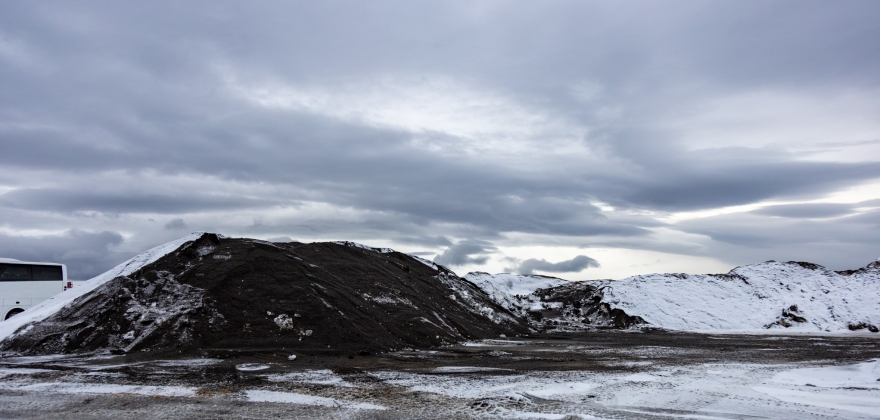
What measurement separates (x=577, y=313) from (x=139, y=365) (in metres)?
29.8

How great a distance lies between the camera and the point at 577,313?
1485 inches

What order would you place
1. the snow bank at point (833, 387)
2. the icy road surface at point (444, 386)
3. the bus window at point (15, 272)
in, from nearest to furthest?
the icy road surface at point (444, 386)
the snow bank at point (833, 387)
the bus window at point (15, 272)

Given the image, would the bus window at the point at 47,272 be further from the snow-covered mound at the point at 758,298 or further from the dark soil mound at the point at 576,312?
the snow-covered mound at the point at 758,298

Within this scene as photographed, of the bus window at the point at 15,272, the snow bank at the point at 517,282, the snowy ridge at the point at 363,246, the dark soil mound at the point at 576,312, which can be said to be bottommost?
the dark soil mound at the point at 576,312

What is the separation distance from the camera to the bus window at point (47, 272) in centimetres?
2202

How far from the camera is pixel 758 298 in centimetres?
3569

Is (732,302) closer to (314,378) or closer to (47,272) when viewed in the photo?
(314,378)

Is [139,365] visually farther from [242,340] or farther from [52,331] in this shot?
[52,331]

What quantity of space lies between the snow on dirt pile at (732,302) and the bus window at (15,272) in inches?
969

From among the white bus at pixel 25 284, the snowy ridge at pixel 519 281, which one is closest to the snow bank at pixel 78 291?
the white bus at pixel 25 284

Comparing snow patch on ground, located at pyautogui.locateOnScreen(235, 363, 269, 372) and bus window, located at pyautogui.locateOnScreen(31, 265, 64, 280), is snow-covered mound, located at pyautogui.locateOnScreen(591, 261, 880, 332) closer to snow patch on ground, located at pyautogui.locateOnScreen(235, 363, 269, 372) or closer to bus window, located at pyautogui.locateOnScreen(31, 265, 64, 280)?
snow patch on ground, located at pyautogui.locateOnScreen(235, 363, 269, 372)

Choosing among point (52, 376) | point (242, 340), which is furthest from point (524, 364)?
point (52, 376)

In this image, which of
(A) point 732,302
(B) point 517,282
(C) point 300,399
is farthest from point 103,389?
(B) point 517,282

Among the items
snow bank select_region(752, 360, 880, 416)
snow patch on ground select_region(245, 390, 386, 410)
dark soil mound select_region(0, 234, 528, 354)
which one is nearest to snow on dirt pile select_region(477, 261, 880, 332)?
dark soil mound select_region(0, 234, 528, 354)
